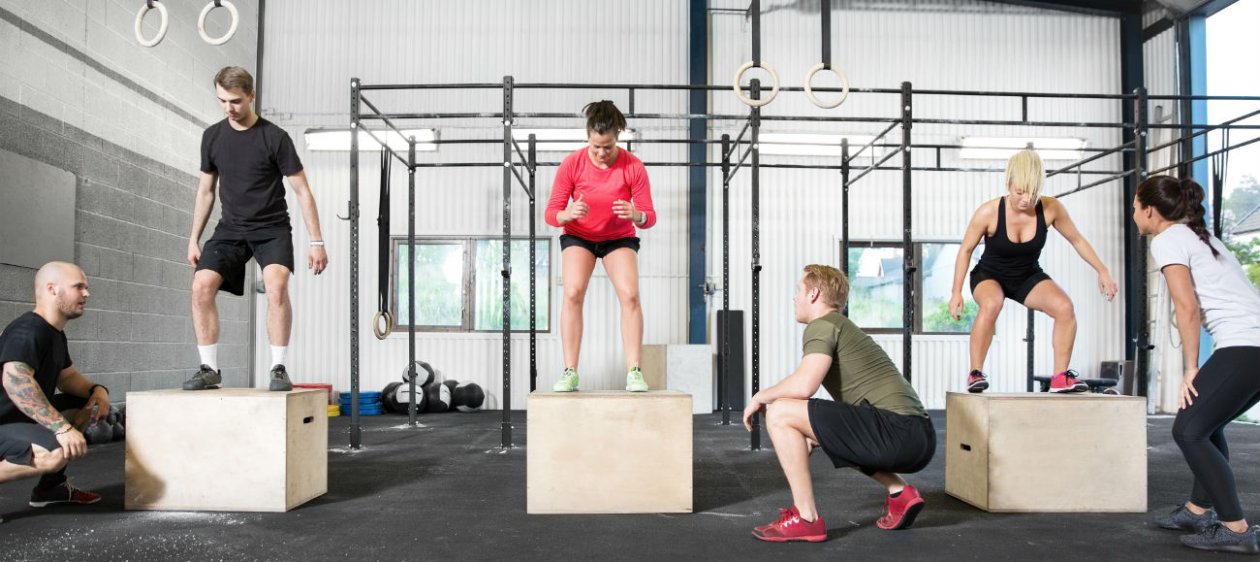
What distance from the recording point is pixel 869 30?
28.1ft

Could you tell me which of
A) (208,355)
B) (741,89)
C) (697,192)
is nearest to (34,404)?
(208,355)

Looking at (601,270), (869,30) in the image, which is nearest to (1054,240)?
(869,30)

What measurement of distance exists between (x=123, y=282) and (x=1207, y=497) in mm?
6577

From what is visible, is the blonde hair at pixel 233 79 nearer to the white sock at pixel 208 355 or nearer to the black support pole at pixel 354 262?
the white sock at pixel 208 355

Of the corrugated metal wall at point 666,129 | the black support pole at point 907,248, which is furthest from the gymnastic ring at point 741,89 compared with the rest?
the corrugated metal wall at point 666,129

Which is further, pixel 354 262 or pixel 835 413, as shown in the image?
pixel 354 262

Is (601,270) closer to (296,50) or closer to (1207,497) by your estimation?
(296,50)

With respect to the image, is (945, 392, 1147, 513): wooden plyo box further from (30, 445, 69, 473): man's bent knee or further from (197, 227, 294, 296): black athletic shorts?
(30, 445, 69, 473): man's bent knee

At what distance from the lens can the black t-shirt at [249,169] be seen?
3.25m

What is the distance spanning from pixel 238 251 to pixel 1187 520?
3.58 m

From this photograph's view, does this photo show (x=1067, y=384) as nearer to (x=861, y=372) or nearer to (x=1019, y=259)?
(x=1019, y=259)

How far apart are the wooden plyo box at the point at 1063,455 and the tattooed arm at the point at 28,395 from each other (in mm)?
3241

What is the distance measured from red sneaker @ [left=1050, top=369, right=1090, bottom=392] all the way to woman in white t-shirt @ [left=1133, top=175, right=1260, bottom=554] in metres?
0.75

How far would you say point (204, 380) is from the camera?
319 cm
